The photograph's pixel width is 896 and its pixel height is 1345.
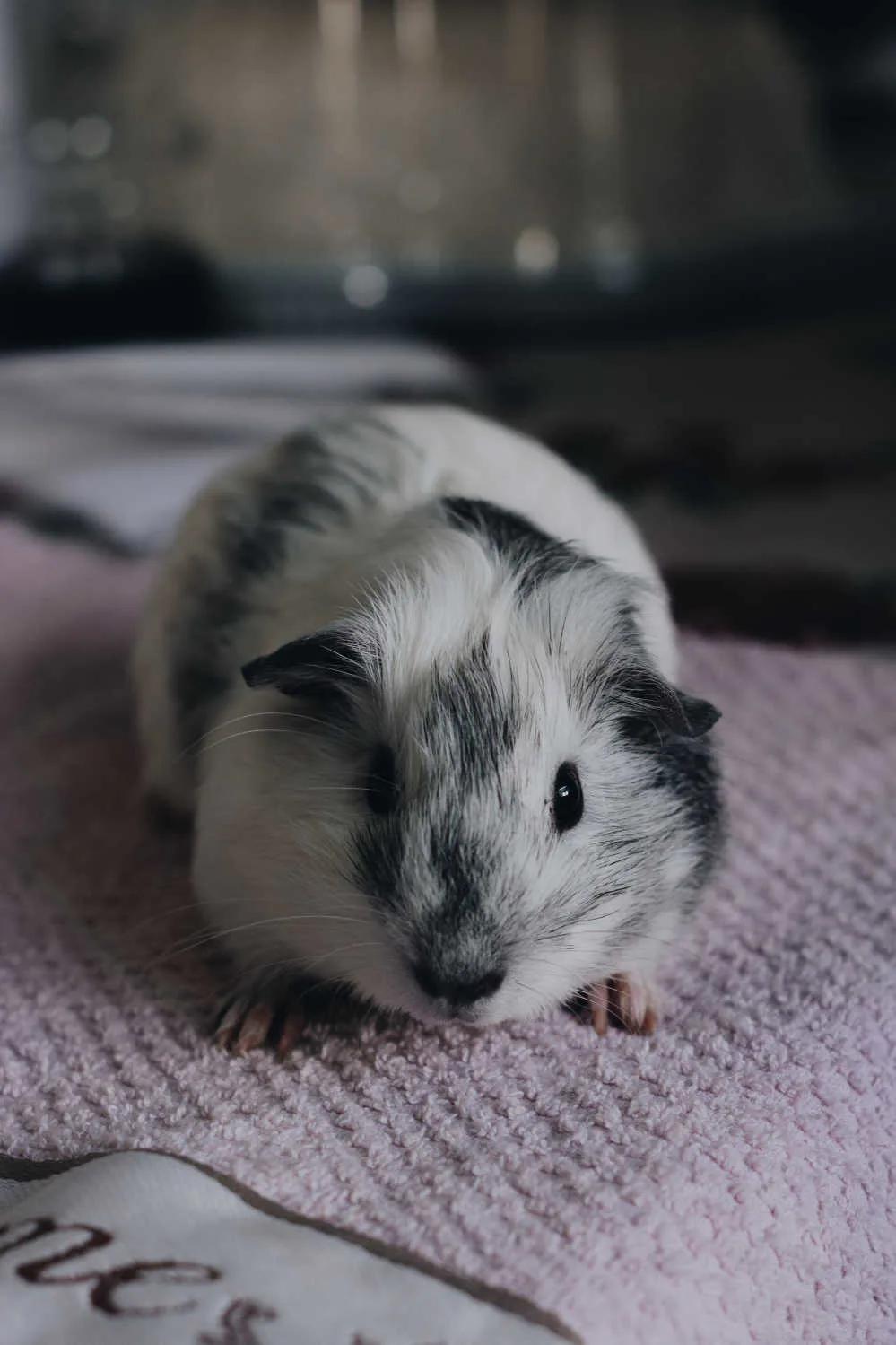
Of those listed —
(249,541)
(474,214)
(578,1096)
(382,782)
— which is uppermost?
(474,214)

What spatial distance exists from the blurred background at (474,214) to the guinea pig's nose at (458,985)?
228 cm

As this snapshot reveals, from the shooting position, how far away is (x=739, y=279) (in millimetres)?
4316

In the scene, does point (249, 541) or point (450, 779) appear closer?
point (450, 779)

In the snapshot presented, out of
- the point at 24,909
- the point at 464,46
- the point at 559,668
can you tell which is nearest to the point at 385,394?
the point at 464,46

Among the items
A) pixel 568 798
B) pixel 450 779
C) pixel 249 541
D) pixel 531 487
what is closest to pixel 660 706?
pixel 568 798

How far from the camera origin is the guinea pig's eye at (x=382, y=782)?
118 centimetres

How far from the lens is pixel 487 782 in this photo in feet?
3.64

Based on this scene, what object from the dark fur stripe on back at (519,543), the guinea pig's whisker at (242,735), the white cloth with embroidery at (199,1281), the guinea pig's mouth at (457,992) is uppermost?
the dark fur stripe on back at (519,543)

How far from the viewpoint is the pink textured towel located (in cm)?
101

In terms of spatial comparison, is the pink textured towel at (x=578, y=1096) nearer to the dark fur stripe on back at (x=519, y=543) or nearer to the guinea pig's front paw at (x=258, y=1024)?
the guinea pig's front paw at (x=258, y=1024)

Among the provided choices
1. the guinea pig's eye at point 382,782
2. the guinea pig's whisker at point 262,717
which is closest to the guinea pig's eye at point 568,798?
the guinea pig's eye at point 382,782

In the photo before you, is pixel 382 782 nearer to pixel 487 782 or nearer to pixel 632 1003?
pixel 487 782

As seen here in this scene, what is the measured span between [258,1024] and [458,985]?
1.02 feet

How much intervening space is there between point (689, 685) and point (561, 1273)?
1217 mm
